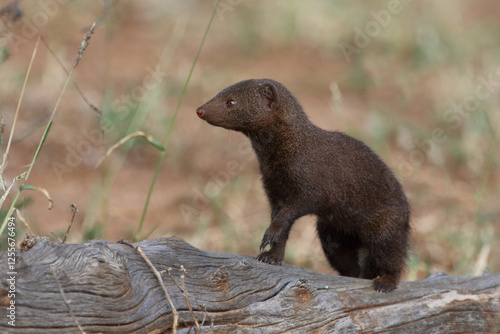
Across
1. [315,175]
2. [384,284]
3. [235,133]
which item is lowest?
[384,284]

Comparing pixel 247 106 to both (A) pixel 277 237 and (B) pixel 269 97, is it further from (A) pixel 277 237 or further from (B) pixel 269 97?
(A) pixel 277 237

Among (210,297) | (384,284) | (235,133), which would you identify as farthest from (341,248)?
(235,133)

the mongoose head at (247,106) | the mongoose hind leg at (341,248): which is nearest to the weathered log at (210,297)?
the mongoose hind leg at (341,248)

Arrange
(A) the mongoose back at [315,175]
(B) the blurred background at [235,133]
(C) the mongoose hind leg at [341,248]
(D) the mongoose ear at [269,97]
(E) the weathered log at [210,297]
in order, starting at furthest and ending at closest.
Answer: (B) the blurred background at [235,133] → (C) the mongoose hind leg at [341,248] → (D) the mongoose ear at [269,97] → (A) the mongoose back at [315,175] → (E) the weathered log at [210,297]

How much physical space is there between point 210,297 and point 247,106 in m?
1.16

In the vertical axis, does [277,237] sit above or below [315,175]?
below

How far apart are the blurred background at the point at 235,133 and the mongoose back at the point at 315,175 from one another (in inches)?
24.1

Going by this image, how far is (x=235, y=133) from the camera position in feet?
25.9

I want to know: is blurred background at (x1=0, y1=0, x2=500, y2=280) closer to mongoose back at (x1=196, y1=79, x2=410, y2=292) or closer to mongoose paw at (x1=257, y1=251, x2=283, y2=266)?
mongoose back at (x1=196, y1=79, x2=410, y2=292)

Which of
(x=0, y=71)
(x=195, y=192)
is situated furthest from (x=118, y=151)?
(x=0, y=71)

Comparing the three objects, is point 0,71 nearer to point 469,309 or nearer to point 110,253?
point 110,253

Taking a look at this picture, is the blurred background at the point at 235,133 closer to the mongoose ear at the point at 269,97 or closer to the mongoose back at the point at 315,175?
the mongoose back at the point at 315,175

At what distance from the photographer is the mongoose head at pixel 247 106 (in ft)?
12.1

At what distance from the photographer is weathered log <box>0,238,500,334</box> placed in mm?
2613
